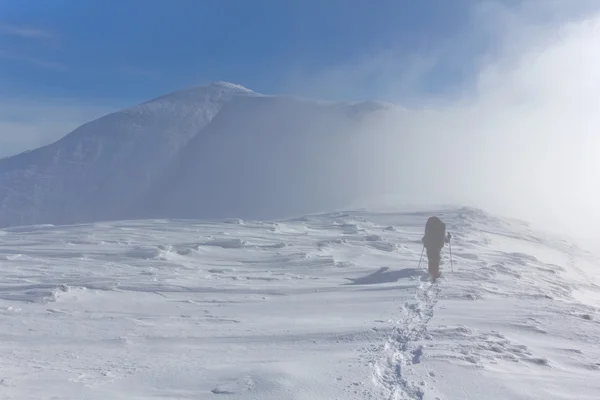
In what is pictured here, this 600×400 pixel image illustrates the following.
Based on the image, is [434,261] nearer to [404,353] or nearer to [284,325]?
[284,325]

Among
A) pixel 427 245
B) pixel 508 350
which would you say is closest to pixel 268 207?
pixel 427 245

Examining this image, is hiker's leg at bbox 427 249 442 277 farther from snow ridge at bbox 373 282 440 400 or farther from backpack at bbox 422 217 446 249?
snow ridge at bbox 373 282 440 400

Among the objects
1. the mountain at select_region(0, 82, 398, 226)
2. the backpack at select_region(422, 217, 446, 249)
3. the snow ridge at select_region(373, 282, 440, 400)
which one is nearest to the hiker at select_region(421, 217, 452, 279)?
the backpack at select_region(422, 217, 446, 249)

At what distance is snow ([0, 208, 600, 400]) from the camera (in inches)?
247

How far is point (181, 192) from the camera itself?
94188 mm

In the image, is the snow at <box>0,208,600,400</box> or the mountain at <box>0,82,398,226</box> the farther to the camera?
the mountain at <box>0,82,398,226</box>

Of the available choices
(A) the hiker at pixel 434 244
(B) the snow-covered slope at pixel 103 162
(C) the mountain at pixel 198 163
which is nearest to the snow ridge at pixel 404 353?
(A) the hiker at pixel 434 244

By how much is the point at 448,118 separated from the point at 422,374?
111 metres

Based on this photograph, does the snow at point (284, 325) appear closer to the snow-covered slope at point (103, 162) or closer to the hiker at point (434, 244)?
the hiker at point (434, 244)

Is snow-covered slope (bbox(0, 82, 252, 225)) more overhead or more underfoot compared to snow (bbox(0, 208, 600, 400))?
Result: more overhead

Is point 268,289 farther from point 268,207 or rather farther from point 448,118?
point 448,118

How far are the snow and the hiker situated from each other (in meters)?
0.39

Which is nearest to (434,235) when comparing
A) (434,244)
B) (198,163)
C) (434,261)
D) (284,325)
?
(434,244)

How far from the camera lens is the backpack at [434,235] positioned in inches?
579
